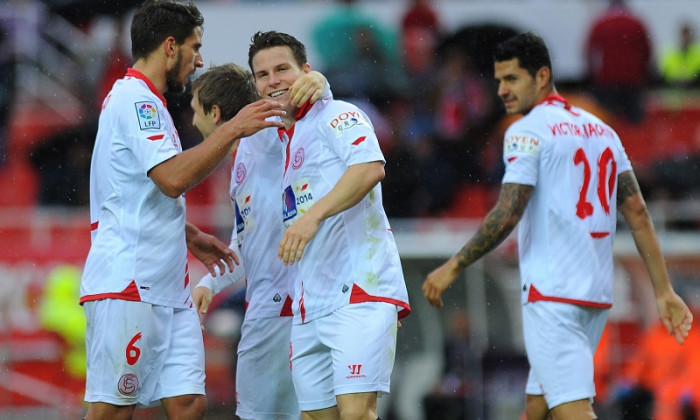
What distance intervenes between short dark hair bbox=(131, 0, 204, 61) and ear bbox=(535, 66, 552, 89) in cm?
218

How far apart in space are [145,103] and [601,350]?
22.3 feet

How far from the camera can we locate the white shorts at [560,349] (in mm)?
6363

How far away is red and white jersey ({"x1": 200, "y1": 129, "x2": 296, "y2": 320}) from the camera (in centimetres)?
636

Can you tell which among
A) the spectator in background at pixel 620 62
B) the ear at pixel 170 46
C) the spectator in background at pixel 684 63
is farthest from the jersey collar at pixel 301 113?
the spectator in background at pixel 684 63

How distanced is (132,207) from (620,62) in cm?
965

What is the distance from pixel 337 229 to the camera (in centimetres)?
568

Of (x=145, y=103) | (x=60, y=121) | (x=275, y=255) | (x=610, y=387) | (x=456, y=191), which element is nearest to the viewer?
(x=145, y=103)

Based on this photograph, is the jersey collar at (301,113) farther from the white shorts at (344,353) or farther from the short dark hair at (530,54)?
the short dark hair at (530,54)

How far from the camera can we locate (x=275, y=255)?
6371 millimetres

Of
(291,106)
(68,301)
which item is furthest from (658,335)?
(291,106)

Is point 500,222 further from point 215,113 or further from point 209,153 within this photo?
point 209,153

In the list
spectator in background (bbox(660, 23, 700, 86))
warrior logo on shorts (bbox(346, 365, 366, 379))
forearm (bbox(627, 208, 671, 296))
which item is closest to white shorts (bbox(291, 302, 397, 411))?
warrior logo on shorts (bbox(346, 365, 366, 379))

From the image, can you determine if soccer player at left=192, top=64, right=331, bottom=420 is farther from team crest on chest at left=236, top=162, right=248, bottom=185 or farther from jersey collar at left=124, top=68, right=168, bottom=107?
jersey collar at left=124, top=68, right=168, bottom=107

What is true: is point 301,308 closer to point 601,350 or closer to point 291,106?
point 291,106
